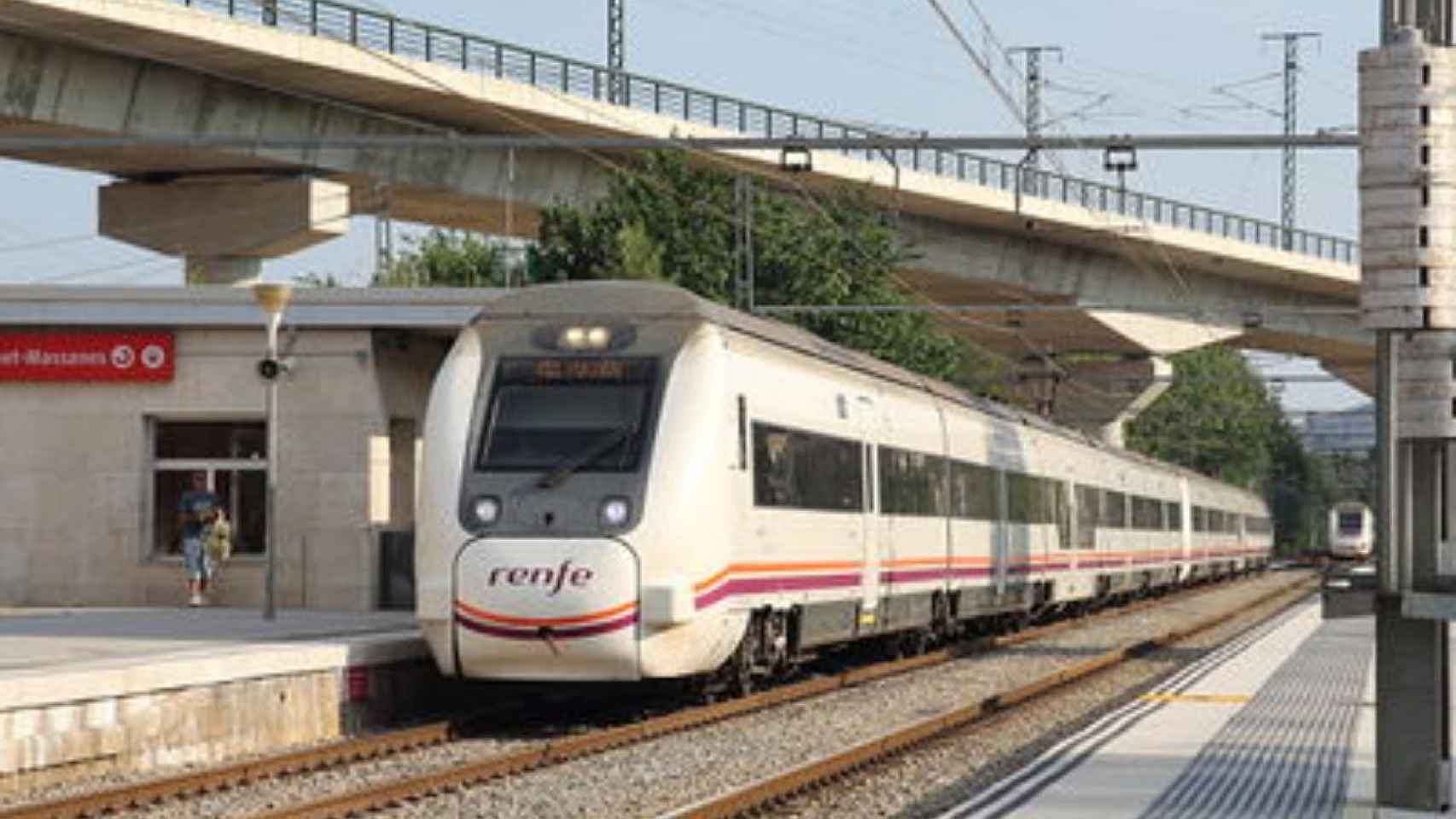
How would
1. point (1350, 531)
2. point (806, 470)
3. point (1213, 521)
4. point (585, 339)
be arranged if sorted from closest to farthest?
point (585, 339) < point (806, 470) < point (1213, 521) < point (1350, 531)

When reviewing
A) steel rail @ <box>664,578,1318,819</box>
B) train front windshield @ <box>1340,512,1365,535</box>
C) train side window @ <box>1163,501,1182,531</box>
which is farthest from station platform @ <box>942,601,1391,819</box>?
train front windshield @ <box>1340,512,1365,535</box>

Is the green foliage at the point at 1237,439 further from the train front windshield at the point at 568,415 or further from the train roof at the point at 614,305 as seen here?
the train front windshield at the point at 568,415

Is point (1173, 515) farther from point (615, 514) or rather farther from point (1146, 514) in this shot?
point (615, 514)

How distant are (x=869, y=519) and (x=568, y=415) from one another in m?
5.69

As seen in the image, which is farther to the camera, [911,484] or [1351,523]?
[1351,523]

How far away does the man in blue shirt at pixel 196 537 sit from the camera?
28.2 metres

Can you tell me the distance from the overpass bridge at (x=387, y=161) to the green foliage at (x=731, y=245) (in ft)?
3.34

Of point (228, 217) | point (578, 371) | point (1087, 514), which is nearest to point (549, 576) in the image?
point (578, 371)

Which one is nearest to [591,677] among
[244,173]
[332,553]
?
[332,553]

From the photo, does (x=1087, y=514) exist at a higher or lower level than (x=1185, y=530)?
higher

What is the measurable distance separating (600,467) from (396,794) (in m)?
4.60

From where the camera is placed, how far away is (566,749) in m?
17.0

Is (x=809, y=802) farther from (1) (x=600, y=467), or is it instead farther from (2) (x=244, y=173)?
(2) (x=244, y=173)

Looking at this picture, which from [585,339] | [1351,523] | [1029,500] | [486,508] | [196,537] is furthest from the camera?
[1351,523]
